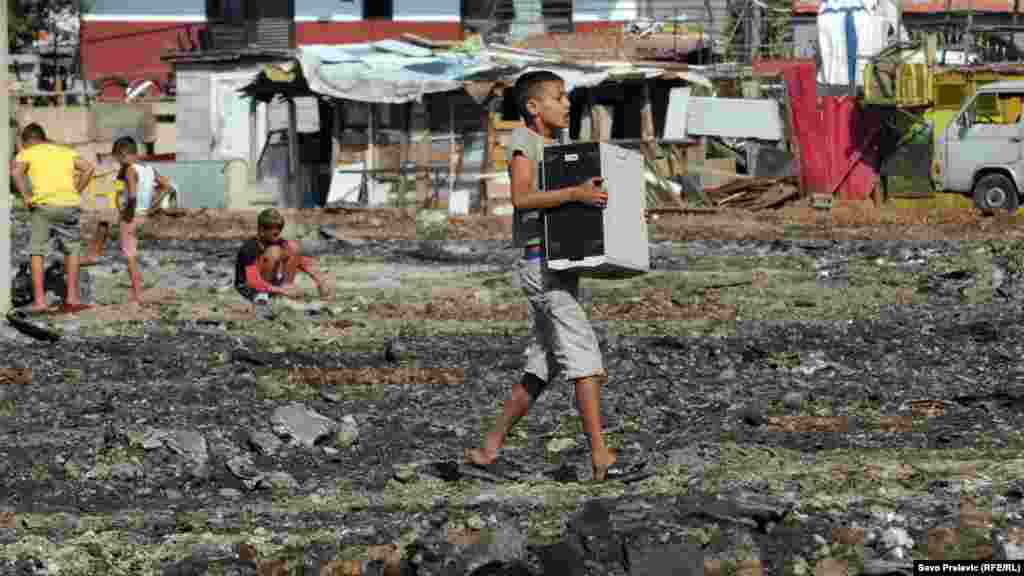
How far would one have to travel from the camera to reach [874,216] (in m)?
27.2

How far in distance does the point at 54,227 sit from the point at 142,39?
105 ft

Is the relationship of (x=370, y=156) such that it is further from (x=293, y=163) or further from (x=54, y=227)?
(x=54, y=227)

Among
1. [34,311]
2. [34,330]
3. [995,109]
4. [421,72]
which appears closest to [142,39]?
[421,72]

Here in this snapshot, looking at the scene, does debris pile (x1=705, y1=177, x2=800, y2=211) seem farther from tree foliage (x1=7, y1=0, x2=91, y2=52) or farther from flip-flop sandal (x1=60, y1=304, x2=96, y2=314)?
tree foliage (x1=7, y1=0, x2=91, y2=52)

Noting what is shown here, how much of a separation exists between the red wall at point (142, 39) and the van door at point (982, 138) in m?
20.2

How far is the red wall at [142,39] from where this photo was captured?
146ft

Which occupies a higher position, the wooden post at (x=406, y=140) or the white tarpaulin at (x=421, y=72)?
the white tarpaulin at (x=421, y=72)

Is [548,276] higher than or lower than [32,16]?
lower

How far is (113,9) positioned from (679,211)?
2122 centimetres

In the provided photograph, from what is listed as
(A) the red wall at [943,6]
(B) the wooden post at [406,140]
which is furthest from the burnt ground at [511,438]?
(A) the red wall at [943,6]

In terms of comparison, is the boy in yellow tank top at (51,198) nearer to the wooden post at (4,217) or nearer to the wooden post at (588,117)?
the wooden post at (4,217)

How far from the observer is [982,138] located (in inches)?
1011

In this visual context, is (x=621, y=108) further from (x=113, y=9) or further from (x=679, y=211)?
(x=113, y=9)

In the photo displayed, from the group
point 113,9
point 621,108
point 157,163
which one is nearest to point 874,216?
point 621,108
